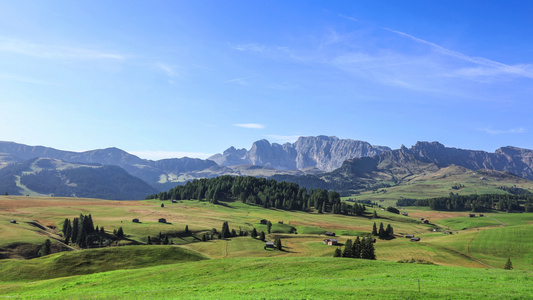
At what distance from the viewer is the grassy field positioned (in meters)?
31.2

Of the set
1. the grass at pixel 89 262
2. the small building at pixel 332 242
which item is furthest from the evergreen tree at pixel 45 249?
the small building at pixel 332 242

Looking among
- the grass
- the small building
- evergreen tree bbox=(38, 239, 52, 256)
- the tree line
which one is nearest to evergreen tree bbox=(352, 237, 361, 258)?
the grass

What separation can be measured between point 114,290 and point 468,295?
142ft

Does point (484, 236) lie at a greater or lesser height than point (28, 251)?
greater

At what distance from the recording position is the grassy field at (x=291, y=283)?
3116cm

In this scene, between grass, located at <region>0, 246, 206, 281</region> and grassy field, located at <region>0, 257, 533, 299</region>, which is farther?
grass, located at <region>0, 246, 206, 281</region>

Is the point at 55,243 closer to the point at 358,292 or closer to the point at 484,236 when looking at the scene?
the point at 358,292

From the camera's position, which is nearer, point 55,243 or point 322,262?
point 322,262

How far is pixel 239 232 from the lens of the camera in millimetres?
150000

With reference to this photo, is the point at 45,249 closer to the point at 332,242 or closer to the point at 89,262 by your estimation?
the point at 89,262

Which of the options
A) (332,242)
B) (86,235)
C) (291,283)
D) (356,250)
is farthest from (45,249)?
(332,242)

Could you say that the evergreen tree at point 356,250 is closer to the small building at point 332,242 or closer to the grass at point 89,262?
the grass at point 89,262

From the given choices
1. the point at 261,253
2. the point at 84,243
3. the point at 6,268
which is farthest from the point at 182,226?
the point at 6,268

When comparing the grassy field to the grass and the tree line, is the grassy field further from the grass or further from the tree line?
the tree line
